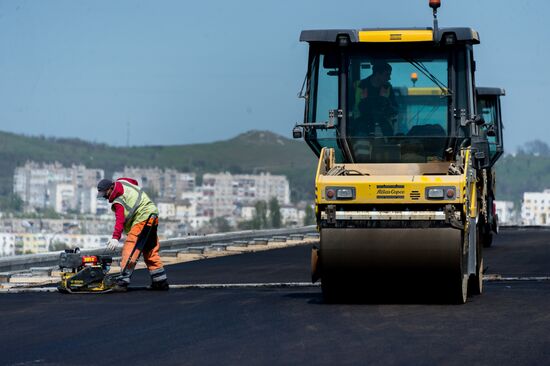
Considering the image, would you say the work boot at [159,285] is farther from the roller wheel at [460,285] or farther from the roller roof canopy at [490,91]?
the roller roof canopy at [490,91]

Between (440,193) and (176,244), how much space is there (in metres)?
14.0

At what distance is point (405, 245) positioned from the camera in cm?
1409

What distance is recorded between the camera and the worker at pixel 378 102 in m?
15.5

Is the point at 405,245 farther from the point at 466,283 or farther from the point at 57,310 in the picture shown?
the point at 57,310

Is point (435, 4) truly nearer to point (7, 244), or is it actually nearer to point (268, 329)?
point (268, 329)

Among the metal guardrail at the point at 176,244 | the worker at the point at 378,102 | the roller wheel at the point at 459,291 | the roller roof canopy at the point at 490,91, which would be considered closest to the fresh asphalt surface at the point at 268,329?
the roller wheel at the point at 459,291

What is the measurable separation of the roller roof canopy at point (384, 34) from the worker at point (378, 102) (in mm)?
303

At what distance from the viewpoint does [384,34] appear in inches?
613

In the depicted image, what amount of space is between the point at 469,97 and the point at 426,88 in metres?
0.51

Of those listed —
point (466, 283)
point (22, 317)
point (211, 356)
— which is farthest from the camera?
point (466, 283)

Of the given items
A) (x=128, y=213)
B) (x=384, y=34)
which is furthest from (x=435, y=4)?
(x=128, y=213)

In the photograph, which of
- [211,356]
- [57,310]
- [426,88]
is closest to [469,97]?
[426,88]

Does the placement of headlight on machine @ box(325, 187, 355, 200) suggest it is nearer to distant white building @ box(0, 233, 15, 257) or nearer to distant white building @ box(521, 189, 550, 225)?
distant white building @ box(521, 189, 550, 225)

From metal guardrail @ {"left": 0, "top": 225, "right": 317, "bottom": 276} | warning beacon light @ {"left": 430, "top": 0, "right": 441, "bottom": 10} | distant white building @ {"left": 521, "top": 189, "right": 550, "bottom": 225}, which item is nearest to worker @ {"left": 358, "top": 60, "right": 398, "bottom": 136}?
warning beacon light @ {"left": 430, "top": 0, "right": 441, "bottom": 10}
